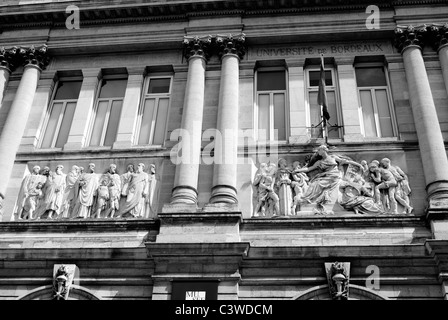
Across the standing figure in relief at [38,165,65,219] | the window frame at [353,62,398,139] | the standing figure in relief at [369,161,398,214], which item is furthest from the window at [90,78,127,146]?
the standing figure in relief at [369,161,398,214]

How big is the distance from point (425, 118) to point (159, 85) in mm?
9010

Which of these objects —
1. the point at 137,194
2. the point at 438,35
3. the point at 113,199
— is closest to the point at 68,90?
the point at 113,199

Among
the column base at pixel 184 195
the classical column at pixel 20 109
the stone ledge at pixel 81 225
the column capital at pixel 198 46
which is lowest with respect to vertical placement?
the stone ledge at pixel 81 225

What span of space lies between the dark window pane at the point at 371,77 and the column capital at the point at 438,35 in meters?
1.86

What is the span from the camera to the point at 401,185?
15.8 metres

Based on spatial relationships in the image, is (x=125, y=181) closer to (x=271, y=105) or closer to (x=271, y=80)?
(x=271, y=105)

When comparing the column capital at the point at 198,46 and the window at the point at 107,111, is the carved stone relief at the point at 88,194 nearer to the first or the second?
the window at the point at 107,111

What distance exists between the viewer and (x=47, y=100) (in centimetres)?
1925

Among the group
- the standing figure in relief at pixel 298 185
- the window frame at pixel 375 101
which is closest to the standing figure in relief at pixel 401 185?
the window frame at pixel 375 101

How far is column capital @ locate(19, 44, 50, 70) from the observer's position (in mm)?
19703

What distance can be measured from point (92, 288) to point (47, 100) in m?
7.64

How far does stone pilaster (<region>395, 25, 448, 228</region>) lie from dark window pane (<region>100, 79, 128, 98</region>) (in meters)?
9.64

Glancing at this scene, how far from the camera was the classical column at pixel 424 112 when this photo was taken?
15.2 metres
